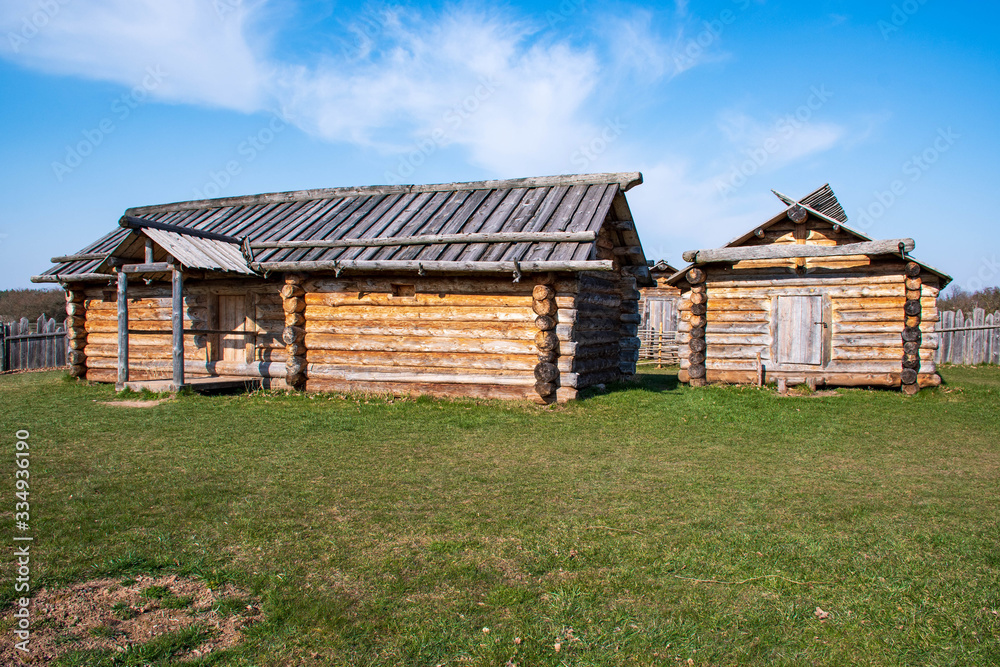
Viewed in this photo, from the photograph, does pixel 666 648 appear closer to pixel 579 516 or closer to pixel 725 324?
pixel 579 516

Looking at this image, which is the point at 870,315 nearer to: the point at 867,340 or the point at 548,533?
the point at 867,340

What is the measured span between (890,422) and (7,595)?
1150 centimetres

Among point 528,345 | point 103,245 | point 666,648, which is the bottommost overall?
point 666,648

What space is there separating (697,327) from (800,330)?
219 cm

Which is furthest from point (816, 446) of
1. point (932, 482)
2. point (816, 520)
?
point (816, 520)

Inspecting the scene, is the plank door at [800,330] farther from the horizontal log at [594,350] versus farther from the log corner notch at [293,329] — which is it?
the log corner notch at [293,329]

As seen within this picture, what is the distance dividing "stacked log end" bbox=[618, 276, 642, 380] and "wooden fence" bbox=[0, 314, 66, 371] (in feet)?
57.0

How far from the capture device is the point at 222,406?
1209cm

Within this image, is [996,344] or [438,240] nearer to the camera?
[438,240]

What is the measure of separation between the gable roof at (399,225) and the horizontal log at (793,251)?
1791 millimetres

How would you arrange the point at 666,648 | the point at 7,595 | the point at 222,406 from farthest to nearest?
the point at 222,406 → the point at 7,595 → the point at 666,648

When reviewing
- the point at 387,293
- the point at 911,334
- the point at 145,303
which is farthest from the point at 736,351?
the point at 145,303

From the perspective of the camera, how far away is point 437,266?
486 inches

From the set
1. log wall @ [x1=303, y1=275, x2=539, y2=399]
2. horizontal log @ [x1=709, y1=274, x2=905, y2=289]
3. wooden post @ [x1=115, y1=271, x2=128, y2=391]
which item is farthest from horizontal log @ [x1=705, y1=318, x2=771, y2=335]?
wooden post @ [x1=115, y1=271, x2=128, y2=391]
